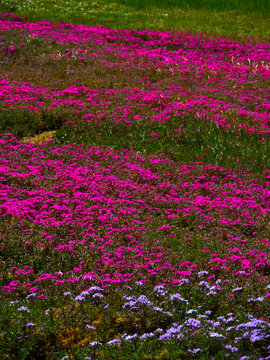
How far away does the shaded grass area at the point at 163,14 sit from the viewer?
27594mm

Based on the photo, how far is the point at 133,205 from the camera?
9578 millimetres

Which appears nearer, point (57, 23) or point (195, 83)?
point (195, 83)

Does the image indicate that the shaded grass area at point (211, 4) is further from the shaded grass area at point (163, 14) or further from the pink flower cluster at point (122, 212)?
the pink flower cluster at point (122, 212)

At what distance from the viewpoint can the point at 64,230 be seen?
8.41 m

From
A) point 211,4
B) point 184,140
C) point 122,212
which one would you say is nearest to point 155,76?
point 184,140

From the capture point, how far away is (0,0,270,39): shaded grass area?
1086 inches

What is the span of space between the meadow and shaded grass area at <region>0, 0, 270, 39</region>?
21.4ft

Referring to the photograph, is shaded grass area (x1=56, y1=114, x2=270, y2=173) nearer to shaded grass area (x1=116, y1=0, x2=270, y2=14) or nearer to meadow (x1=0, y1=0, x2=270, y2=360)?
meadow (x1=0, y1=0, x2=270, y2=360)

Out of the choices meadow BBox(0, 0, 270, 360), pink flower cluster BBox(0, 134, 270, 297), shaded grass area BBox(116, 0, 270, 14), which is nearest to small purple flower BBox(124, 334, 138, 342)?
meadow BBox(0, 0, 270, 360)

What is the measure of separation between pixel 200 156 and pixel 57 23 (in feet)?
58.8

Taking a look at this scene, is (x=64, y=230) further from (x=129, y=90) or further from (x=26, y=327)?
(x=129, y=90)

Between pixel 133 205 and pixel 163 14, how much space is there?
24423 mm

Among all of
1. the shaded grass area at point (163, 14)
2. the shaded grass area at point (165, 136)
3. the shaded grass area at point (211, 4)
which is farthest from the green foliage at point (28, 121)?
the shaded grass area at point (211, 4)

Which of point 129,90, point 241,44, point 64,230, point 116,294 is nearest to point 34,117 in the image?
point 129,90
